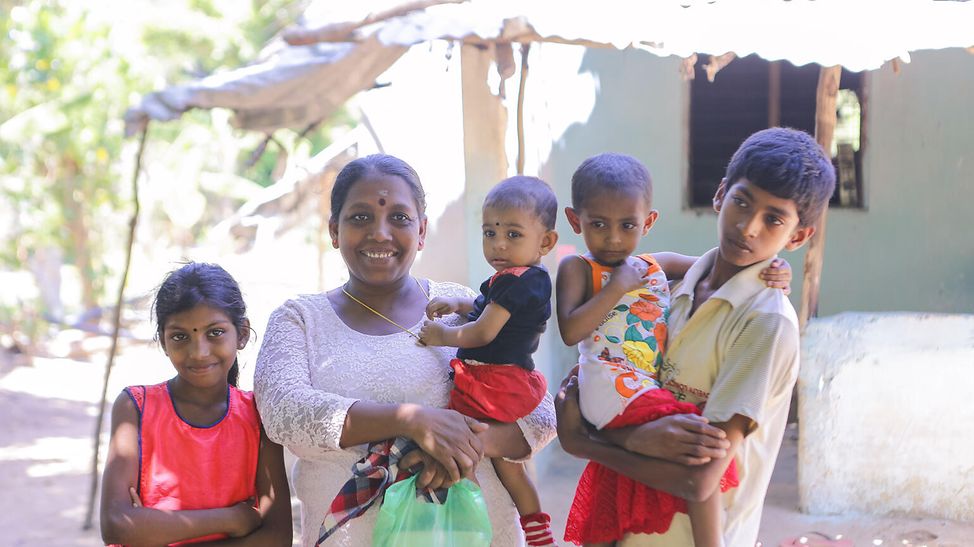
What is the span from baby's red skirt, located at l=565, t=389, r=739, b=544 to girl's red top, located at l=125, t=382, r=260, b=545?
0.83 meters

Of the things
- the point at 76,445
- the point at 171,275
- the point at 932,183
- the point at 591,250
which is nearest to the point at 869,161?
the point at 932,183

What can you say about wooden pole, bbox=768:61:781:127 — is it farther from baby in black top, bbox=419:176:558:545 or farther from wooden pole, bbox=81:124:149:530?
baby in black top, bbox=419:176:558:545

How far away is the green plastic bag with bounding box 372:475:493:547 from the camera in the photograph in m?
2.01

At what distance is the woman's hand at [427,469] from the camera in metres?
2.00

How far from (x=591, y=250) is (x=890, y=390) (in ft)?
11.7

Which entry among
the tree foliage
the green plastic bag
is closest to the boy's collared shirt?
the green plastic bag

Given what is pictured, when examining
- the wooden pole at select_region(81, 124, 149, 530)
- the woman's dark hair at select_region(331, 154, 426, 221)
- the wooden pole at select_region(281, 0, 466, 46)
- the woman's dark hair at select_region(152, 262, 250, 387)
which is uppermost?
the wooden pole at select_region(281, 0, 466, 46)

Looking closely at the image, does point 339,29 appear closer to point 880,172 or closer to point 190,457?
point 190,457

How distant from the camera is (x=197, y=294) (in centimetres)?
226

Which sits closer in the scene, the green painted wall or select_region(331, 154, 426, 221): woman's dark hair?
select_region(331, 154, 426, 221): woman's dark hair

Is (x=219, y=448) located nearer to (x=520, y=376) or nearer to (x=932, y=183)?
(x=520, y=376)

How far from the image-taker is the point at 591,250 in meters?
2.21

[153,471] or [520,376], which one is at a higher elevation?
[520,376]

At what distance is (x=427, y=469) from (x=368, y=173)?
2.42 ft
